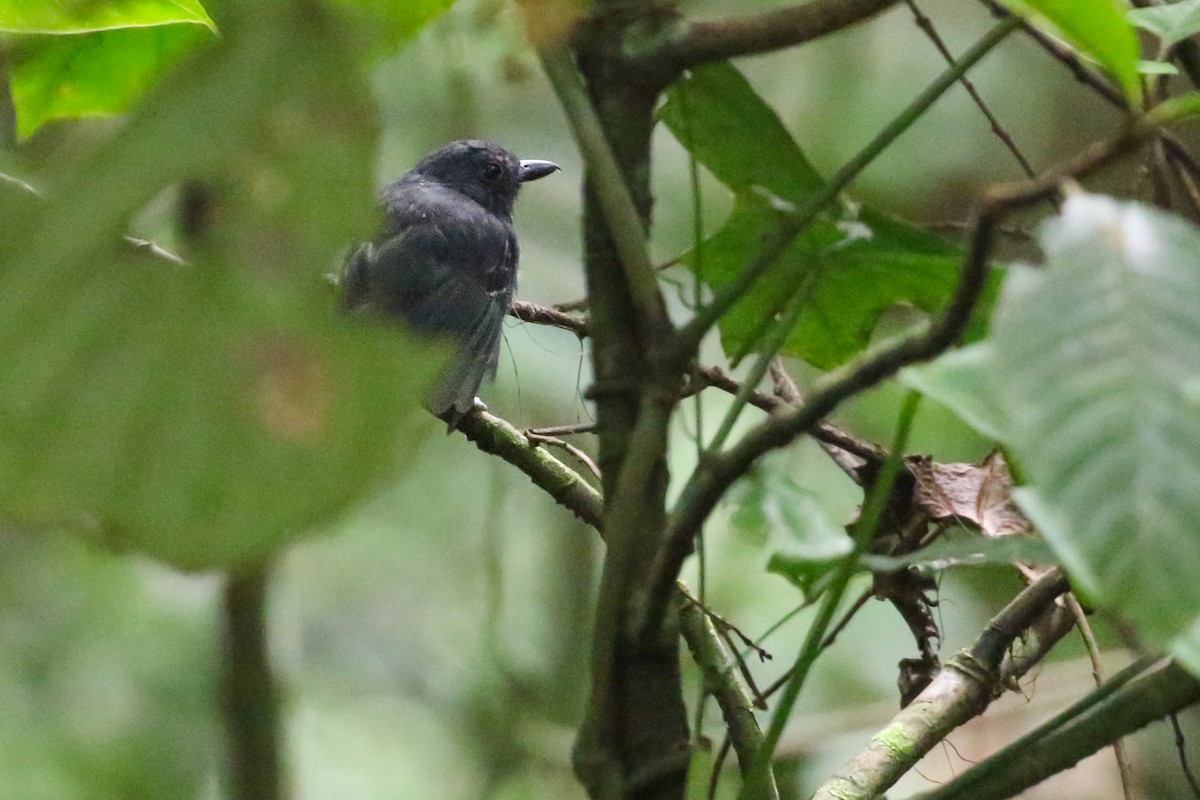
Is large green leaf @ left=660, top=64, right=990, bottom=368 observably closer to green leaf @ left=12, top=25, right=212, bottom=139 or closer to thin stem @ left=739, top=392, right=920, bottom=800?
thin stem @ left=739, top=392, right=920, bottom=800

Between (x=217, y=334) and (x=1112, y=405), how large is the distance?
46 centimetres

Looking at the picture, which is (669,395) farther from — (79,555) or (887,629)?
(79,555)

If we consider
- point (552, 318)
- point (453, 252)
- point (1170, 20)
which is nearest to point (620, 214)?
point (1170, 20)

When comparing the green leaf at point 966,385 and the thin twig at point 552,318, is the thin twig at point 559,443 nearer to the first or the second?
the thin twig at point 552,318

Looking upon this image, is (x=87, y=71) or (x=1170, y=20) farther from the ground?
(x=1170, y=20)

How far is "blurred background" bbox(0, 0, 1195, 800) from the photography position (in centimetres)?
348

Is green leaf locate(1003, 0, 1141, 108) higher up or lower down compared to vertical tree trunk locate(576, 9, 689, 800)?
higher up

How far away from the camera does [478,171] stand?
4.32 meters

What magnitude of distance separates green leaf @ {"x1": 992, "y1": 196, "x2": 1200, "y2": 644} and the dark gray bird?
2.54 m

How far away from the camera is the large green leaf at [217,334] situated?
673 mm

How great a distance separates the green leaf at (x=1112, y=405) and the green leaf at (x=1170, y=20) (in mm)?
500

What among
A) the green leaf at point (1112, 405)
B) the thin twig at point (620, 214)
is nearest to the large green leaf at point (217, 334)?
the thin twig at point (620, 214)

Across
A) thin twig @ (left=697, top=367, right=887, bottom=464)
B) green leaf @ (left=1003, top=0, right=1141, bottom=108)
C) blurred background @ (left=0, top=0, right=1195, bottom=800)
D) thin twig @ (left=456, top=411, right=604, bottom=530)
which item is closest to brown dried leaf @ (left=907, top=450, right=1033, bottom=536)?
thin twig @ (left=697, top=367, right=887, bottom=464)

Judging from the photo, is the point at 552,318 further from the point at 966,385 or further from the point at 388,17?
the point at 966,385
